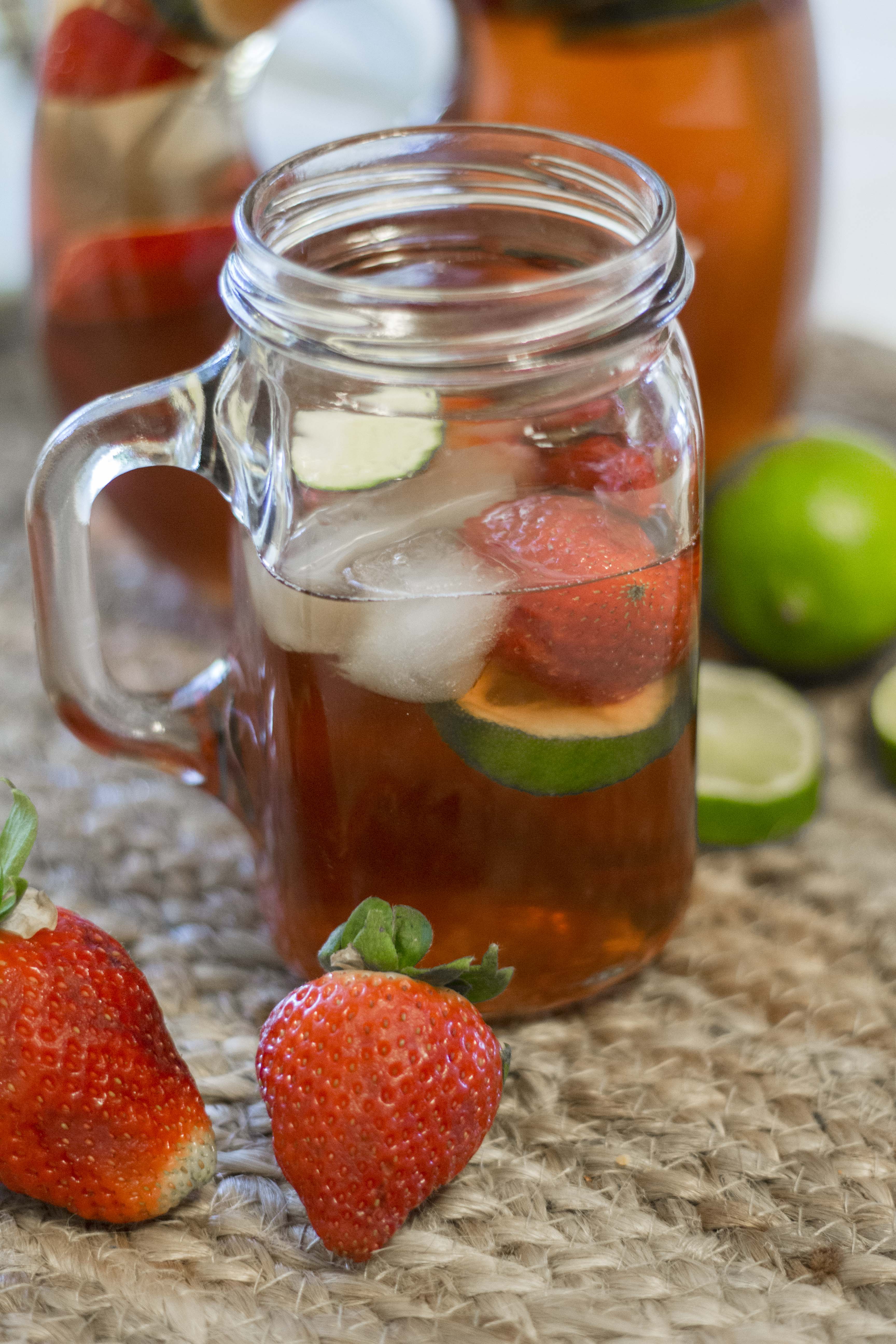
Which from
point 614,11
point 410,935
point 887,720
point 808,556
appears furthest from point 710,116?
point 410,935

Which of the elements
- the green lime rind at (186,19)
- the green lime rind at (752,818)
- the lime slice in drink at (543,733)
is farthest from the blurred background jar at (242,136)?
the lime slice in drink at (543,733)

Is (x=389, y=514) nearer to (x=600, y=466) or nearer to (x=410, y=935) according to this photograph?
(x=600, y=466)

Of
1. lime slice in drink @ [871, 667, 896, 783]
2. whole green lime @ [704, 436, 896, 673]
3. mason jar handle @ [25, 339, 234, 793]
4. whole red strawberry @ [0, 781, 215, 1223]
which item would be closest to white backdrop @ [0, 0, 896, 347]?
whole green lime @ [704, 436, 896, 673]

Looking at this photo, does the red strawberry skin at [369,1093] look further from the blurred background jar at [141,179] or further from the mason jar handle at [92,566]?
the blurred background jar at [141,179]

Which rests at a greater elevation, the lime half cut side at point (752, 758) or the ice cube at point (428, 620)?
the ice cube at point (428, 620)

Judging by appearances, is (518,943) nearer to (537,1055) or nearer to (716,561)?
(537,1055)

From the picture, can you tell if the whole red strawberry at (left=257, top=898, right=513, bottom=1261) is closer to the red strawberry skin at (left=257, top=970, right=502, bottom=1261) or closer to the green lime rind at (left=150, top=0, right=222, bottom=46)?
the red strawberry skin at (left=257, top=970, right=502, bottom=1261)

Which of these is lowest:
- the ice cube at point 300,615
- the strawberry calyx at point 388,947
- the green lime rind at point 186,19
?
the strawberry calyx at point 388,947
